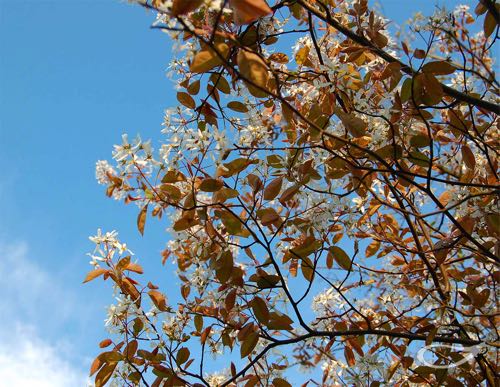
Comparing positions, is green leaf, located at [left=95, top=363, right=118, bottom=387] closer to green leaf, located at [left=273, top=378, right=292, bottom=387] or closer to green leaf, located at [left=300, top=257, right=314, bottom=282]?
green leaf, located at [left=273, top=378, right=292, bottom=387]

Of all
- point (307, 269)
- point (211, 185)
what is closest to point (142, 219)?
point (211, 185)

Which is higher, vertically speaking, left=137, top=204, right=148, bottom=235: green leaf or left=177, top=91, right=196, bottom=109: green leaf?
left=177, top=91, right=196, bottom=109: green leaf

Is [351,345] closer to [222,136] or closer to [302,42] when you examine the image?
[222,136]

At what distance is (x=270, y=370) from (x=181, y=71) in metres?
1.25

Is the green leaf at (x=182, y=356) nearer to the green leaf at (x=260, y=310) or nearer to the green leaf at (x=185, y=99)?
the green leaf at (x=260, y=310)

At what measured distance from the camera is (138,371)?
1814 mm

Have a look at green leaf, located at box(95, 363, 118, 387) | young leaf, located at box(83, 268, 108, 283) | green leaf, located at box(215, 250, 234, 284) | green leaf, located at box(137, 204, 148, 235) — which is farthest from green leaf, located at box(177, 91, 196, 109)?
green leaf, located at box(95, 363, 118, 387)

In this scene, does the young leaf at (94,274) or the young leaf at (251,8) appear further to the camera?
the young leaf at (94,274)

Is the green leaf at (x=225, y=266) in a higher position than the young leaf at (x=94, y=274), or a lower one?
lower

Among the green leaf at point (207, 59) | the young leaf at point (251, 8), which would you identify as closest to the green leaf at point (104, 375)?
the green leaf at point (207, 59)

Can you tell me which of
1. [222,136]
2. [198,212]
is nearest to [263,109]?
[222,136]

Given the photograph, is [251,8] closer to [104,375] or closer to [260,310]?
[260,310]

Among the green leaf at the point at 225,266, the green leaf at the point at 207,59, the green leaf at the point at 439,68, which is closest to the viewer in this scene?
the green leaf at the point at 207,59

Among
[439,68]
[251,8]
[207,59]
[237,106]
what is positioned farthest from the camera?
[237,106]
